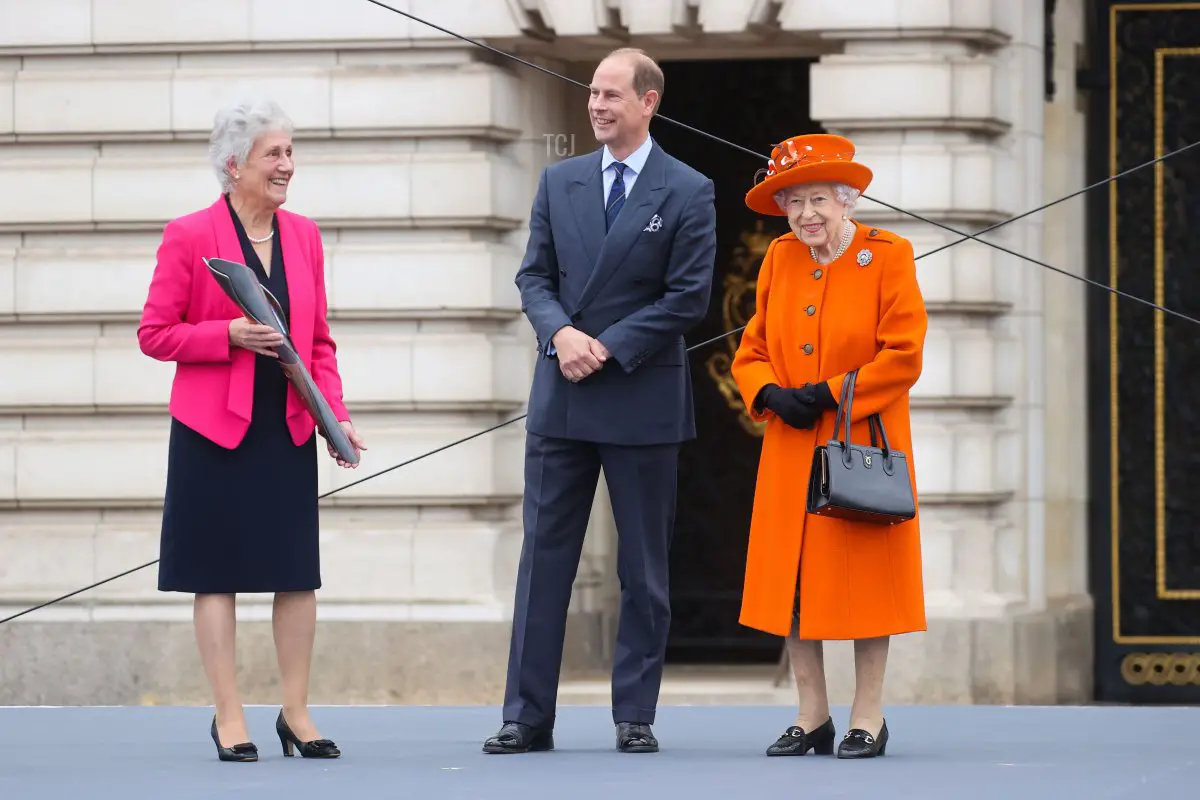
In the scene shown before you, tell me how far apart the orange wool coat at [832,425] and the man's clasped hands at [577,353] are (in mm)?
449

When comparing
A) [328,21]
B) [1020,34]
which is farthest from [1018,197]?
[328,21]

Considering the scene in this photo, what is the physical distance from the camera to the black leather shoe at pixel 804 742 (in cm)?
753

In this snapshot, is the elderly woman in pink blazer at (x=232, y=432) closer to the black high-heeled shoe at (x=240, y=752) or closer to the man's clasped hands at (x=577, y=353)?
the black high-heeled shoe at (x=240, y=752)

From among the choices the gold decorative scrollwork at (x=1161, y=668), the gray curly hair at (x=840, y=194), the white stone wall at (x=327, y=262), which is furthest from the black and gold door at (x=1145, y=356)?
the gray curly hair at (x=840, y=194)

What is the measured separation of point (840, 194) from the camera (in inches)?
295

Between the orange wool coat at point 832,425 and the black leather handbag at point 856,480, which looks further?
the orange wool coat at point 832,425

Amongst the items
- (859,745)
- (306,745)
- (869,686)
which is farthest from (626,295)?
(306,745)

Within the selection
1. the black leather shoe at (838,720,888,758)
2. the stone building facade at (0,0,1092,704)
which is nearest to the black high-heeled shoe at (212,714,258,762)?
the black leather shoe at (838,720,888,758)

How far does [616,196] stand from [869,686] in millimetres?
1647

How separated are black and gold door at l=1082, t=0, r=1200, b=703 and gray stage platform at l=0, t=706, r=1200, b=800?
8.99ft

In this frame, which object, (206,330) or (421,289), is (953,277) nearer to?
(421,289)

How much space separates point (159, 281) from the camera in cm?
740

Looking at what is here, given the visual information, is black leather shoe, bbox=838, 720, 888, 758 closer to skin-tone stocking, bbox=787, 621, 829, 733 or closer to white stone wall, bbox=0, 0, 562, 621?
skin-tone stocking, bbox=787, 621, 829, 733

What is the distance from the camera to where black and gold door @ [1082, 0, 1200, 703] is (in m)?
11.6
